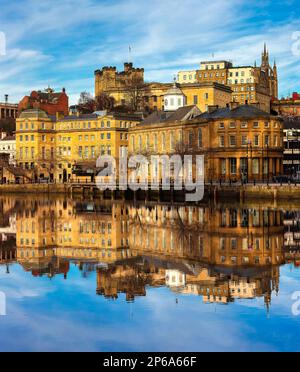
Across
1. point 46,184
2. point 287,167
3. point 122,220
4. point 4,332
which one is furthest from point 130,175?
point 4,332

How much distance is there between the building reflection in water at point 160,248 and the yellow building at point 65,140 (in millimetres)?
41501

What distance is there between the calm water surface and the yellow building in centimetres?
5108

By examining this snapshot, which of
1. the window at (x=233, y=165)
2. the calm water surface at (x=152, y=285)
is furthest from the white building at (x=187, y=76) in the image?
the calm water surface at (x=152, y=285)

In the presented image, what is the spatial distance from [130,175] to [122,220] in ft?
131

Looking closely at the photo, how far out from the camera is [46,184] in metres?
83.5

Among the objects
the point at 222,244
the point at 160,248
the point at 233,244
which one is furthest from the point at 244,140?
the point at 160,248

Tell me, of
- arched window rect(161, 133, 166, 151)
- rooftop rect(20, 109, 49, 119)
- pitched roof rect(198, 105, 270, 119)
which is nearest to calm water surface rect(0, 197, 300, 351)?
pitched roof rect(198, 105, 270, 119)

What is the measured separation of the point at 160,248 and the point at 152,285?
8.79m

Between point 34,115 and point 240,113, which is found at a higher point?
point 34,115

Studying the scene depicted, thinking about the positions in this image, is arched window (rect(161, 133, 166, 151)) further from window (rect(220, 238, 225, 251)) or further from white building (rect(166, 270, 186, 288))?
white building (rect(166, 270, 186, 288))

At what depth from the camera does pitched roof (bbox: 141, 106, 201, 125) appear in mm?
84188

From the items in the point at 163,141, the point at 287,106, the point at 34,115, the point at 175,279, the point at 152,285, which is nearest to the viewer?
the point at 152,285

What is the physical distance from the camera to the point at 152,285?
23.3 m

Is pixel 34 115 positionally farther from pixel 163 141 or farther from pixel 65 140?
pixel 163 141
